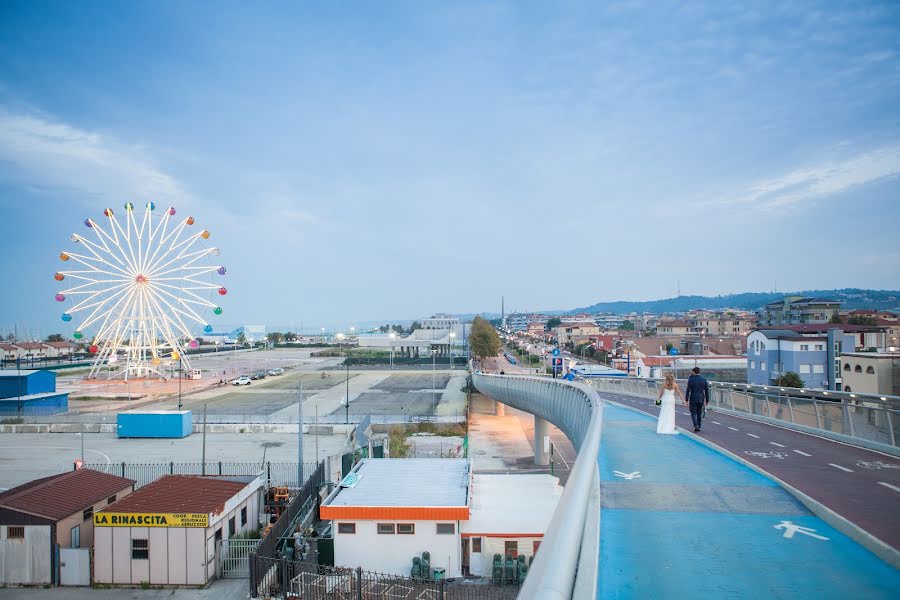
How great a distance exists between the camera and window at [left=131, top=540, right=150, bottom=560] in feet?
57.1

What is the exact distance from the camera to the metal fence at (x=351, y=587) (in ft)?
50.6

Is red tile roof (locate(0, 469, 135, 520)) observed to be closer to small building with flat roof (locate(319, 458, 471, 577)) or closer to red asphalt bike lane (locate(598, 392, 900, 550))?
small building with flat roof (locate(319, 458, 471, 577))

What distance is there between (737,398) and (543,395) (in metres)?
7.12

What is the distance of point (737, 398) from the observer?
61.7ft

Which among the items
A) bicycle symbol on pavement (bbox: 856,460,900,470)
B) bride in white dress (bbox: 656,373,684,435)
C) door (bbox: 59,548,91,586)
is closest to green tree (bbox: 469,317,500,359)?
door (bbox: 59,548,91,586)

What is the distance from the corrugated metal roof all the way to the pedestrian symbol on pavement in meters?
12.7

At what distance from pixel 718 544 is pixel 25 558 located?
815 inches

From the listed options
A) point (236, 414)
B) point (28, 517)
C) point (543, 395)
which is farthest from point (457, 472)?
point (236, 414)

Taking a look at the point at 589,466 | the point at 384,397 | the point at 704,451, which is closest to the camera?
the point at 589,466

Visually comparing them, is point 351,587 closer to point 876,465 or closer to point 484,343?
point 876,465

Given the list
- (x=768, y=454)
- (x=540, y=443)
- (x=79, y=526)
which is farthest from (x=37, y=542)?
(x=540, y=443)

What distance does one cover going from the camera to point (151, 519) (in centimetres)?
1727

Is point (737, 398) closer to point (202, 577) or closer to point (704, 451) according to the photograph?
point (704, 451)

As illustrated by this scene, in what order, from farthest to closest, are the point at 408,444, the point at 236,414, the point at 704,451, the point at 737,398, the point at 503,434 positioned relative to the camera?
the point at 236,414 < the point at 503,434 < the point at 408,444 < the point at 737,398 < the point at 704,451
